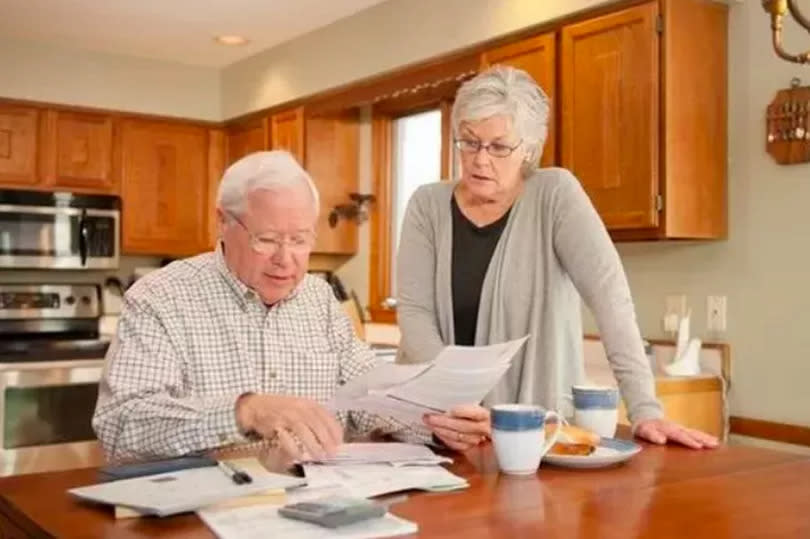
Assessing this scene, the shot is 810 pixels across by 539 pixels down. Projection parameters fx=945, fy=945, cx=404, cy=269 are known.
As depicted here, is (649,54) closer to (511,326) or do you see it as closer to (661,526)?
(511,326)

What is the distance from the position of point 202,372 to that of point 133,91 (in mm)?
3891

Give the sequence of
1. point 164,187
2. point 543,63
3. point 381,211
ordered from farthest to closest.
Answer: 1. point 164,187
2. point 381,211
3. point 543,63

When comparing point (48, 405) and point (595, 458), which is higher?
point (595, 458)

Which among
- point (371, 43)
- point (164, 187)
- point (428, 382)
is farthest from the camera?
point (164, 187)

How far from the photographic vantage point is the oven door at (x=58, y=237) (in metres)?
4.57

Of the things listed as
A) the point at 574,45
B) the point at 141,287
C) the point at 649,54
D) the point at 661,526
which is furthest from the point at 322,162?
the point at 661,526

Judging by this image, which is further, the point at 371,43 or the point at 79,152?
the point at 79,152

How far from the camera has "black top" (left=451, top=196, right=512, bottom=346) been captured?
1.96 meters

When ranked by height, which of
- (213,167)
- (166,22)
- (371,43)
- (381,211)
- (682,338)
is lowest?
(682,338)

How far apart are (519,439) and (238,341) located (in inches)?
21.6

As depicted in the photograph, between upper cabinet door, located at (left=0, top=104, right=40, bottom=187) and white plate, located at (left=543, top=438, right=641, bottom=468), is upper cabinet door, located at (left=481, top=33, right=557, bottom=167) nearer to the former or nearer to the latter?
white plate, located at (left=543, top=438, right=641, bottom=468)

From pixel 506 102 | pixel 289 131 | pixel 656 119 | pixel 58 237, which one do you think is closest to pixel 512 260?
pixel 506 102

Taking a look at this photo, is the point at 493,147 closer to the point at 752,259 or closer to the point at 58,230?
the point at 752,259

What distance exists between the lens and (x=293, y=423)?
4.21ft
